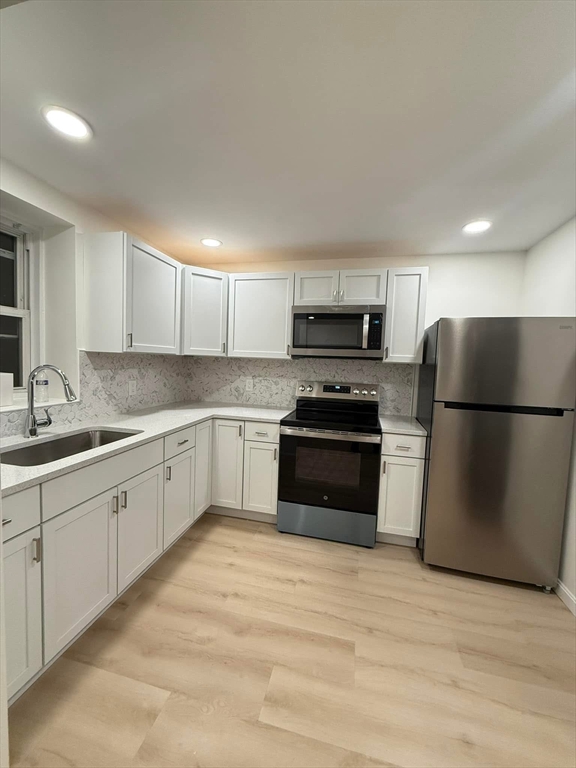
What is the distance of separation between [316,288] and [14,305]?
2.13 m

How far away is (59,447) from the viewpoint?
70.5 inches

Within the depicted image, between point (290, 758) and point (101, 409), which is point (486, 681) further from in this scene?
point (101, 409)

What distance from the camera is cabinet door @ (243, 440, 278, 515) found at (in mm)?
2549

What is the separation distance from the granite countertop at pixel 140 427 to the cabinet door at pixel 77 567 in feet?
0.67

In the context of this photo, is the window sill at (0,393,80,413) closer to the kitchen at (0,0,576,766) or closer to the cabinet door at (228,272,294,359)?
the kitchen at (0,0,576,766)

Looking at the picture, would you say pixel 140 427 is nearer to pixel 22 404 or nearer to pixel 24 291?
pixel 22 404

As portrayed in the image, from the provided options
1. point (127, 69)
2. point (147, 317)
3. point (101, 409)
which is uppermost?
point (127, 69)

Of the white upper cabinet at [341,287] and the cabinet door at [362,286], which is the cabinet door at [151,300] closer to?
the white upper cabinet at [341,287]

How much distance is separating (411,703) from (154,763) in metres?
0.99

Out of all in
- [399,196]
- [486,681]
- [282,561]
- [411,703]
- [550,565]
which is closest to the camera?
[411,703]

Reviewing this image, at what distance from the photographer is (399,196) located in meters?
1.81

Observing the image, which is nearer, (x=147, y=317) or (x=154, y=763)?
(x=154, y=763)

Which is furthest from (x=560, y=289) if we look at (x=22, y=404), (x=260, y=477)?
(x=22, y=404)

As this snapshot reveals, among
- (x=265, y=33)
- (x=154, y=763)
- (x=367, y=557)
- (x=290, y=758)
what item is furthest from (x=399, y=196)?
(x=154, y=763)
